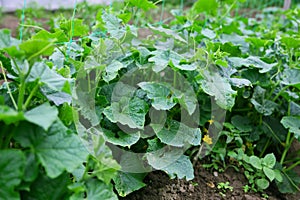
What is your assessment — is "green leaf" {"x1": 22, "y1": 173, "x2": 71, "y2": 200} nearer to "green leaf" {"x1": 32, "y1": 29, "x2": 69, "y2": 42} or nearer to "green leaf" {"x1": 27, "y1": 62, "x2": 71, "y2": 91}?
"green leaf" {"x1": 27, "y1": 62, "x2": 71, "y2": 91}

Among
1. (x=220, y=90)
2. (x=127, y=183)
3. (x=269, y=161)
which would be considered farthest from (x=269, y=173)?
(x=127, y=183)

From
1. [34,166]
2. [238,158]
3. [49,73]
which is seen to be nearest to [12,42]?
[49,73]

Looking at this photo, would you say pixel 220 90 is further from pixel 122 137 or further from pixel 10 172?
pixel 10 172

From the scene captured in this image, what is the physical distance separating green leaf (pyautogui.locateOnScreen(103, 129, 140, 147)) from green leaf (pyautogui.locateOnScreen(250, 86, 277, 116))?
2.59ft

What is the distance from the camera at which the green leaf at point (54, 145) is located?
1191 millimetres

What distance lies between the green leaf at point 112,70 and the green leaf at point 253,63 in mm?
633

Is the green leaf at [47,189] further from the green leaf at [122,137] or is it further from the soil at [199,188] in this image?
the soil at [199,188]

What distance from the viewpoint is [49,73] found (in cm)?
136

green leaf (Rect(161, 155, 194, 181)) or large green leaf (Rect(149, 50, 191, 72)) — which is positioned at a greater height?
large green leaf (Rect(149, 50, 191, 72))

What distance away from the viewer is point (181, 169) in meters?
1.71

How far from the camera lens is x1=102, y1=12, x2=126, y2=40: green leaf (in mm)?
1946

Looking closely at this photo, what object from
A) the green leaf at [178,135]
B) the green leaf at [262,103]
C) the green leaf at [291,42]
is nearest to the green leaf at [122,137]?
the green leaf at [178,135]

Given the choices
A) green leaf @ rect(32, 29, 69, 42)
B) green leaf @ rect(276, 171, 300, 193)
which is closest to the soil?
green leaf @ rect(276, 171, 300, 193)

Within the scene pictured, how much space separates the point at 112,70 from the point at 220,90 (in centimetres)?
50
